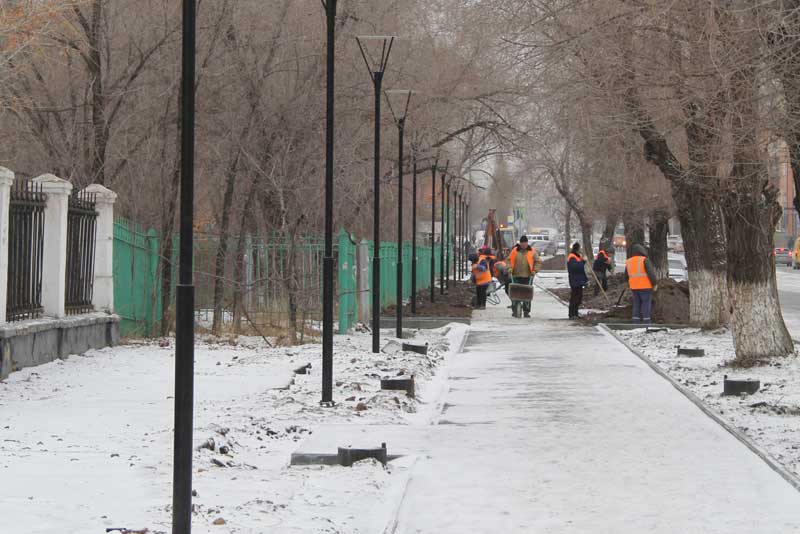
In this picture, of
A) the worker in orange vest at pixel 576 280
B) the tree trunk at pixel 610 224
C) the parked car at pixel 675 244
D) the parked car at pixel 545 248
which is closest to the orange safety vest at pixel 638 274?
the worker in orange vest at pixel 576 280

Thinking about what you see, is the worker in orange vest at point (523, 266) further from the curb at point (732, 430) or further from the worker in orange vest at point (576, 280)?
the curb at point (732, 430)

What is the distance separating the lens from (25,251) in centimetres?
1623

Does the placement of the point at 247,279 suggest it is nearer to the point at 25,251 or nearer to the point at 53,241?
the point at 53,241

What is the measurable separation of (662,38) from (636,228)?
33.0 m

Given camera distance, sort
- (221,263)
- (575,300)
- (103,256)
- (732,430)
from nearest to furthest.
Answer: (732,430)
(103,256)
(221,263)
(575,300)

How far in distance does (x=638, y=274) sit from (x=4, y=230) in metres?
15.1

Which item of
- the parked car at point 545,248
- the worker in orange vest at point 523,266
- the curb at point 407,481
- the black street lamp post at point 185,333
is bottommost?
the curb at point 407,481

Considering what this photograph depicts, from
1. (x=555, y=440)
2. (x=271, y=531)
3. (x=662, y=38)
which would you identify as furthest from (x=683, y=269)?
(x=271, y=531)

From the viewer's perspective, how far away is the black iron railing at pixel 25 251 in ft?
51.8

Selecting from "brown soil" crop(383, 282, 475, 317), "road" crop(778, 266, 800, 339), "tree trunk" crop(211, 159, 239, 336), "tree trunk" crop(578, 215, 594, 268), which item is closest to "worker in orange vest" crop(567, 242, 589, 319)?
"brown soil" crop(383, 282, 475, 317)

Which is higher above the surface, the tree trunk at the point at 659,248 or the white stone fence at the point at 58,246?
the tree trunk at the point at 659,248

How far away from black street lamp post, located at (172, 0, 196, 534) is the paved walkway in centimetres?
152

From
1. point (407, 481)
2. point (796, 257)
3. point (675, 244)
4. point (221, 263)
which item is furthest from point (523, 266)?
point (675, 244)

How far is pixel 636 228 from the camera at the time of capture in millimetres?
47125
